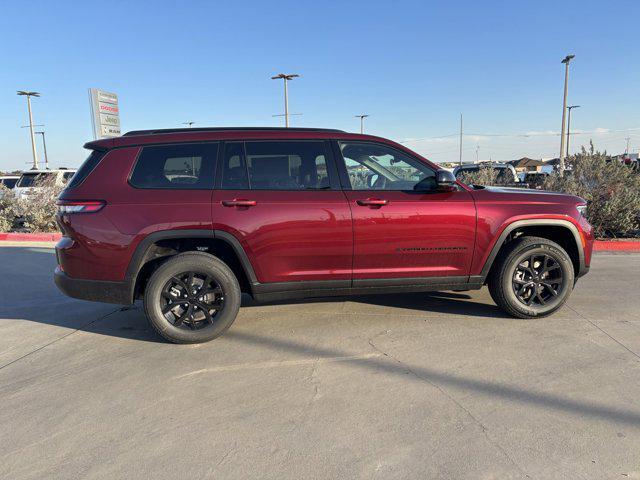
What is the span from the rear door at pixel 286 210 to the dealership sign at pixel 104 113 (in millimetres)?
7528

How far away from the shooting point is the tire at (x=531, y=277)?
428cm

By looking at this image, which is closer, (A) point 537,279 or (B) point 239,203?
(B) point 239,203

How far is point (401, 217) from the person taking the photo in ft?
13.1

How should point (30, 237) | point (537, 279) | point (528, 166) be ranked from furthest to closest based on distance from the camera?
point (528, 166) < point (30, 237) < point (537, 279)

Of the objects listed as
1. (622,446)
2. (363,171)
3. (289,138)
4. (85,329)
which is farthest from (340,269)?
(85,329)

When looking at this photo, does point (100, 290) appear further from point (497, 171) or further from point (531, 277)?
point (497, 171)

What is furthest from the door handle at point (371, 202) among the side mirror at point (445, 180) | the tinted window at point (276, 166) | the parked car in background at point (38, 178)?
the parked car in background at point (38, 178)

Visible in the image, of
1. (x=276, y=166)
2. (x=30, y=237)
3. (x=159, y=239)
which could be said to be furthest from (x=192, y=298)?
(x=30, y=237)

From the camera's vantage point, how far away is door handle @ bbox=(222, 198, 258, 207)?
3812mm

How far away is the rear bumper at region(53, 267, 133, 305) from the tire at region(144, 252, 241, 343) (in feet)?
0.64

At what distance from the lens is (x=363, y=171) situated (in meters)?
4.17

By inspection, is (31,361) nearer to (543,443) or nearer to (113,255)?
(113,255)

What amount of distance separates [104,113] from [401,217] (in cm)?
886

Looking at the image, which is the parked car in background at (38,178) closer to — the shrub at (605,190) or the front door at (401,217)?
the front door at (401,217)
